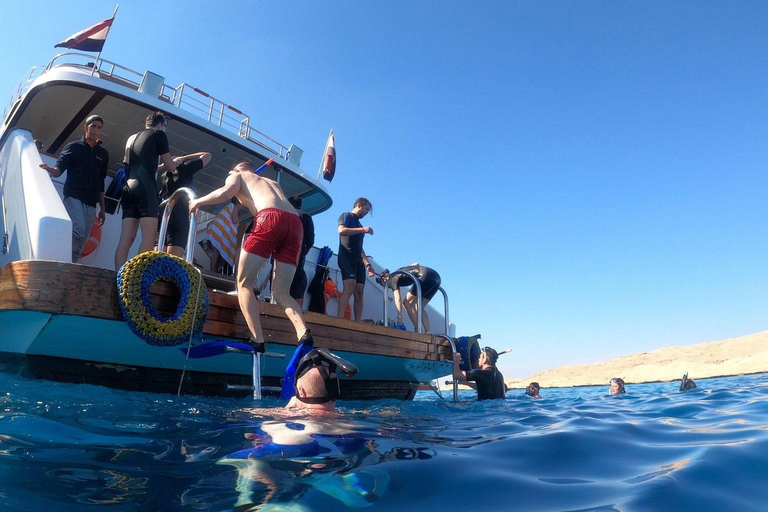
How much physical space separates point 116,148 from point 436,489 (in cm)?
816

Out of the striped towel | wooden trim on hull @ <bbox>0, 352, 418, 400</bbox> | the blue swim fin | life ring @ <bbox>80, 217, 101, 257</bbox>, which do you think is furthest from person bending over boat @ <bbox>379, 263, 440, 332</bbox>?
the blue swim fin

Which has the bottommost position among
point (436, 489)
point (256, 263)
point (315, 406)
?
point (436, 489)

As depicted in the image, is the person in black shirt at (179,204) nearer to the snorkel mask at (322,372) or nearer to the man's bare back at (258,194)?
the man's bare back at (258,194)

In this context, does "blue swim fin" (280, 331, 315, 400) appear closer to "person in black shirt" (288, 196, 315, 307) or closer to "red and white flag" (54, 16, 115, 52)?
"person in black shirt" (288, 196, 315, 307)

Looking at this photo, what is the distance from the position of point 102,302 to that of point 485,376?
471 centimetres

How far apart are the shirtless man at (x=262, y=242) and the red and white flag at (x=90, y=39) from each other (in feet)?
18.9

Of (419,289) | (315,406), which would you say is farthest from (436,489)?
(419,289)

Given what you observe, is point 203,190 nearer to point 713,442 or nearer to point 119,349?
point 119,349

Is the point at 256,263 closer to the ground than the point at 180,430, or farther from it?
farther from it

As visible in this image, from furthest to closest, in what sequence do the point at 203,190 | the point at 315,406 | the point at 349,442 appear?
1. the point at 203,190
2. the point at 315,406
3. the point at 349,442

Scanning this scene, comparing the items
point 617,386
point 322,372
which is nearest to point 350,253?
point 322,372

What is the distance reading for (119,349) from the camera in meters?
3.19

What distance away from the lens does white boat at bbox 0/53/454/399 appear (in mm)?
2852

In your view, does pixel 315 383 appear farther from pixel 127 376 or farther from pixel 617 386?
pixel 617 386
